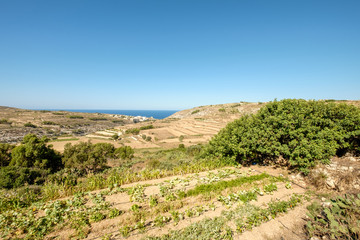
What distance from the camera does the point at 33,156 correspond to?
1609cm

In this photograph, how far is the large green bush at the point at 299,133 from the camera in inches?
360

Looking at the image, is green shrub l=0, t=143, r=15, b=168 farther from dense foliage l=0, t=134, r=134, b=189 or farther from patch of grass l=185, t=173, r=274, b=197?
patch of grass l=185, t=173, r=274, b=197

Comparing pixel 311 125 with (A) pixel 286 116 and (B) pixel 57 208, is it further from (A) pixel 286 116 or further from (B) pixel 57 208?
(B) pixel 57 208

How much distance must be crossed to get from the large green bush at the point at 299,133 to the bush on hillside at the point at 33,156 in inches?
A: 764

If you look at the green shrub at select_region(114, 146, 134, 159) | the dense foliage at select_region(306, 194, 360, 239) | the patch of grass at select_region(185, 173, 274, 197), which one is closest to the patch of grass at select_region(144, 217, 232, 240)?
the patch of grass at select_region(185, 173, 274, 197)

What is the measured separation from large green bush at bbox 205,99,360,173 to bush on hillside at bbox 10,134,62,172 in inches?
764

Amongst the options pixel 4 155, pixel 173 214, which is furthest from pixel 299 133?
pixel 4 155

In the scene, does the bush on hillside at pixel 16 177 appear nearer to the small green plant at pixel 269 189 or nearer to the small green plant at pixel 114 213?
the small green plant at pixel 114 213

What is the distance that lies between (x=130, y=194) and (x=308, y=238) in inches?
277

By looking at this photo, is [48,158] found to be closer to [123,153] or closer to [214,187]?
[123,153]

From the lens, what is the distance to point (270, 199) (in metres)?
6.92

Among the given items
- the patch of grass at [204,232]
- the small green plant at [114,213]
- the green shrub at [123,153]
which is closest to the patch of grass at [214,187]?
the patch of grass at [204,232]

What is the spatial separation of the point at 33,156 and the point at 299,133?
2471 centimetres

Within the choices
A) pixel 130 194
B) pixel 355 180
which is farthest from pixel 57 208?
pixel 355 180
